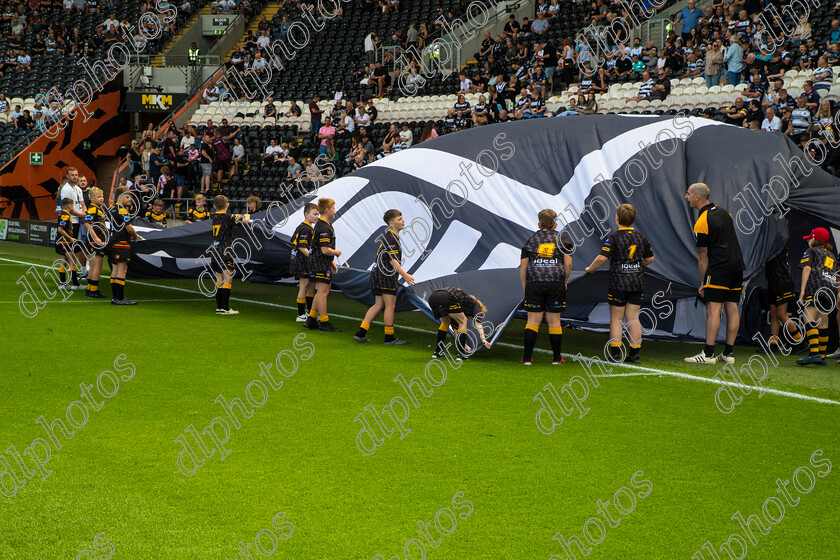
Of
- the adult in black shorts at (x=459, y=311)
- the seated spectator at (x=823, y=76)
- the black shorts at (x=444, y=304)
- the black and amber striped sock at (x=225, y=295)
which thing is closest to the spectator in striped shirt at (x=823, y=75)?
the seated spectator at (x=823, y=76)

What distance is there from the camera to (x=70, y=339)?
9344 mm

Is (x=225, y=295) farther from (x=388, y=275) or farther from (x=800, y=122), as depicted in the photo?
(x=800, y=122)

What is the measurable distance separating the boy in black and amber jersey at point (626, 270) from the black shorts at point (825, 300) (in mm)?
1715

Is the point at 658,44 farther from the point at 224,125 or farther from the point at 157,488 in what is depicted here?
the point at 157,488

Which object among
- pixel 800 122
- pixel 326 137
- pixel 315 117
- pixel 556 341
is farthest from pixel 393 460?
pixel 315 117

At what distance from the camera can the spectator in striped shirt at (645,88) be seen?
55.3 feet

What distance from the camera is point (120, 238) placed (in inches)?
472

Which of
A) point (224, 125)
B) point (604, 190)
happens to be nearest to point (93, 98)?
point (224, 125)

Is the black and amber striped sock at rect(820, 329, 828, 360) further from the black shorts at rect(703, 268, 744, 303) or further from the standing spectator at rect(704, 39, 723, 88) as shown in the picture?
the standing spectator at rect(704, 39, 723, 88)

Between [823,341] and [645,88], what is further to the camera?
[645,88]

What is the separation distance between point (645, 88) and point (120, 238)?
10327 millimetres

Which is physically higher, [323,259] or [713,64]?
[713,64]

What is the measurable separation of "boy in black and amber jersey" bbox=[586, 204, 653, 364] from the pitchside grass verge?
48 cm

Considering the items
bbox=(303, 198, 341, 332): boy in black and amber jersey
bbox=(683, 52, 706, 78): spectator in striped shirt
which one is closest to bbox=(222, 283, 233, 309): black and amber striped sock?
bbox=(303, 198, 341, 332): boy in black and amber jersey
